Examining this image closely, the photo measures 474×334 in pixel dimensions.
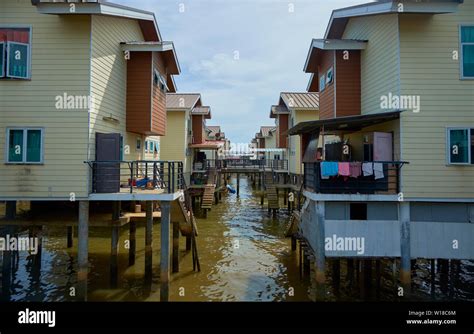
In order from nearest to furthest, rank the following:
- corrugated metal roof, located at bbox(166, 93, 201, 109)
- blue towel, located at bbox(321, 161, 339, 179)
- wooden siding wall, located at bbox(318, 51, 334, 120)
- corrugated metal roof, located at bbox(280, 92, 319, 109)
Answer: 1. blue towel, located at bbox(321, 161, 339, 179)
2. wooden siding wall, located at bbox(318, 51, 334, 120)
3. corrugated metal roof, located at bbox(280, 92, 319, 109)
4. corrugated metal roof, located at bbox(166, 93, 201, 109)

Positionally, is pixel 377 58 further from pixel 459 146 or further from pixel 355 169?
pixel 355 169

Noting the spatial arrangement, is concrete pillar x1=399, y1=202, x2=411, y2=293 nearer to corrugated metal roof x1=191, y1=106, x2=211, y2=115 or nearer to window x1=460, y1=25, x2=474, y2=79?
window x1=460, y1=25, x2=474, y2=79

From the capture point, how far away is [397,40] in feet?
37.2

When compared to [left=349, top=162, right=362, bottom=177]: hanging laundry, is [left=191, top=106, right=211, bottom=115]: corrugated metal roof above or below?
above

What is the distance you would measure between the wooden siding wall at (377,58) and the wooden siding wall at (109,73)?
1116 cm

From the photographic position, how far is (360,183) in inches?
429

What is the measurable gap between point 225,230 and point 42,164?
14.7m

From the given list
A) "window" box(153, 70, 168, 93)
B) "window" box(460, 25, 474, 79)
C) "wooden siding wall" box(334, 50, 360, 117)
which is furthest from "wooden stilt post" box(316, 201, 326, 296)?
"window" box(153, 70, 168, 93)

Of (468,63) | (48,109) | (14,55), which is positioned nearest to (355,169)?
(468,63)

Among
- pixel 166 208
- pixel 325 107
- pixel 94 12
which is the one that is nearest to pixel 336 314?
pixel 166 208

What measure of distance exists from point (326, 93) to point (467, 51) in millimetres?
6019

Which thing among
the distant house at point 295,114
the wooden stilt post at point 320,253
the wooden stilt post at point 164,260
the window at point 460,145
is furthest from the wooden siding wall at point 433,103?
the distant house at point 295,114

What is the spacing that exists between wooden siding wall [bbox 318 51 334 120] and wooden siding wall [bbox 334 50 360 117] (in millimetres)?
431

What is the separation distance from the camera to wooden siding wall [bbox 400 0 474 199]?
10961 millimetres
